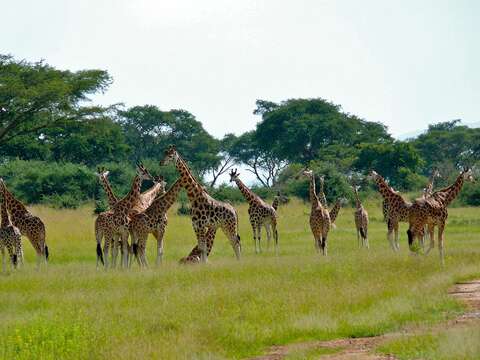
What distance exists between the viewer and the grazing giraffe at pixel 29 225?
18906 mm

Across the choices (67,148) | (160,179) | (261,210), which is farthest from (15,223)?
(67,148)

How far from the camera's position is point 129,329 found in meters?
11.5

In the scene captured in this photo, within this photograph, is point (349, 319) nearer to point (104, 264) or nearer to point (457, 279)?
point (457, 279)

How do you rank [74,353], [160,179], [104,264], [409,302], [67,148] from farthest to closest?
[67,148], [160,179], [104,264], [409,302], [74,353]

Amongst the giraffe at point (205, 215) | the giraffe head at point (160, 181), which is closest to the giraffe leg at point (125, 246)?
the giraffe at point (205, 215)

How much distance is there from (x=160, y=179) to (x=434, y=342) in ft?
41.9

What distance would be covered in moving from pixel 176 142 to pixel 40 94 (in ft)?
91.2

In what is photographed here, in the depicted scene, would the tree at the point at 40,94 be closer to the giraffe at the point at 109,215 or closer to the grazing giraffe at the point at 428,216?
the giraffe at the point at 109,215

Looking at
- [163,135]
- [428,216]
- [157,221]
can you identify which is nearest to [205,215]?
[157,221]

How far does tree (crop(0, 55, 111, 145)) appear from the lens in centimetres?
3325

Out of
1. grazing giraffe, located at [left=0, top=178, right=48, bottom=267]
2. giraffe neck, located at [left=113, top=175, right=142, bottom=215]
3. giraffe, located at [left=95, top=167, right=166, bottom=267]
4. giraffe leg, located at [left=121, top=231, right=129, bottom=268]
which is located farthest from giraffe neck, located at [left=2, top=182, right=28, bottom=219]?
giraffe leg, located at [left=121, top=231, right=129, bottom=268]

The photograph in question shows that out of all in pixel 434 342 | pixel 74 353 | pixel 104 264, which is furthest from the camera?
pixel 104 264

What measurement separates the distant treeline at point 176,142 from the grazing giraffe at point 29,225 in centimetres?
882

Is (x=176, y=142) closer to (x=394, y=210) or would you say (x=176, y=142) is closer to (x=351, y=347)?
(x=394, y=210)
